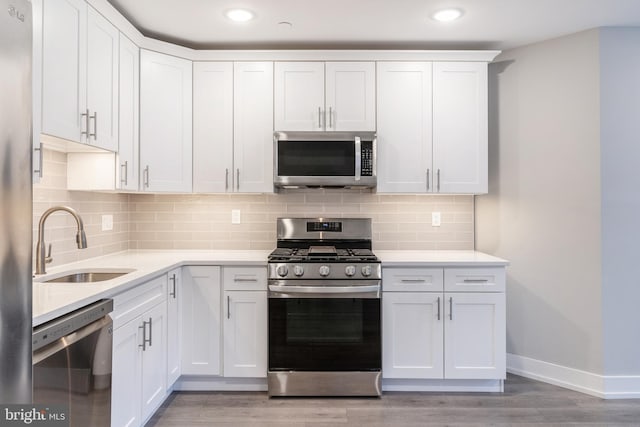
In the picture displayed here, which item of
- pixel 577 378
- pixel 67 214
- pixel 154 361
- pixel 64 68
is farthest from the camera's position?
pixel 577 378

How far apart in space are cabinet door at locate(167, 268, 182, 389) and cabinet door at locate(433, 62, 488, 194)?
1965mm

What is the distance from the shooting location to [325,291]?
252 cm

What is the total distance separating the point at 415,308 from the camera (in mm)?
2602

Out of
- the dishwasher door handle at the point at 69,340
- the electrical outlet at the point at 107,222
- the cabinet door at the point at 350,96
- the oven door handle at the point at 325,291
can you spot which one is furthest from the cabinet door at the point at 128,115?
the cabinet door at the point at 350,96

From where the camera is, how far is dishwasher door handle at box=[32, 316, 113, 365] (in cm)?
126

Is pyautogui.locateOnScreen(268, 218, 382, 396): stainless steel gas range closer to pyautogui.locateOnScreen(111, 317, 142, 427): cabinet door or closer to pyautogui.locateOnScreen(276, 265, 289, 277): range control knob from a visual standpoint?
pyautogui.locateOnScreen(276, 265, 289, 277): range control knob

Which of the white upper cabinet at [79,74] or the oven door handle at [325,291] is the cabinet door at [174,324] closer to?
the oven door handle at [325,291]

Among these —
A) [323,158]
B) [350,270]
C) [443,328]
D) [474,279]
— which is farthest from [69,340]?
[474,279]

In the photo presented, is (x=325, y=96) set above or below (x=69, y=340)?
above

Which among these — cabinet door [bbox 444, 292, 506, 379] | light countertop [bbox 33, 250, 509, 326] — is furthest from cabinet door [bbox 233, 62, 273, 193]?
cabinet door [bbox 444, 292, 506, 379]

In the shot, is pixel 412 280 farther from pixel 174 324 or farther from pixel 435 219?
pixel 174 324

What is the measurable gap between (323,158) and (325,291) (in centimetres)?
95

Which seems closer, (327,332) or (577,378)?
(327,332)

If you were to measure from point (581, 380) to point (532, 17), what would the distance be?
250cm
